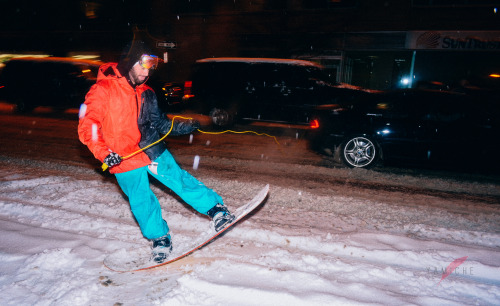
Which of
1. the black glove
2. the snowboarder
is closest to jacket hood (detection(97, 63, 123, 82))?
the snowboarder

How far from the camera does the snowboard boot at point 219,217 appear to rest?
347cm

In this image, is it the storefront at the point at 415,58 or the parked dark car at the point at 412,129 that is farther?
the storefront at the point at 415,58

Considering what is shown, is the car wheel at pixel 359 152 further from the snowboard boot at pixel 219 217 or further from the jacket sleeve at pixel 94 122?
the jacket sleeve at pixel 94 122

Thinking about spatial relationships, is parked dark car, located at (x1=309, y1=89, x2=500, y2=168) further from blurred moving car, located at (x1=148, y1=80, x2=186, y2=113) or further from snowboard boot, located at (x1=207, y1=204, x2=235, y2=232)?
blurred moving car, located at (x1=148, y1=80, x2=186, y2=113)

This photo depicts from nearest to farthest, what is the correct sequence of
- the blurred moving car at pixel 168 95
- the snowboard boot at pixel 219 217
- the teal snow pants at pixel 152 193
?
the teal snow pants at pixel 152 193
the snowboard boot at pixel 219 217
the blurred moving car at pixel 168 95

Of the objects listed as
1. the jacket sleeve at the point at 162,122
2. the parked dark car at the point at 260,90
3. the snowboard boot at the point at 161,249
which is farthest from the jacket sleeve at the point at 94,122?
the parked dark car at the point at 260,90

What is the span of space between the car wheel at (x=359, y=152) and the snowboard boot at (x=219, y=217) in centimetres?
425

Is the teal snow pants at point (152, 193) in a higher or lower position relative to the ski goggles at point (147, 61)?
lower

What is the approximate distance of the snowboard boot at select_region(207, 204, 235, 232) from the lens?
11.4 feet

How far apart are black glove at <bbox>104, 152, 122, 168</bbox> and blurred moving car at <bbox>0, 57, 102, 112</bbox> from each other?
11.9 meters

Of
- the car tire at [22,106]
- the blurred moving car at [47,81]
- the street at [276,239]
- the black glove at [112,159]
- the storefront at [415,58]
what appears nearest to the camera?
the black glove at [112,159]

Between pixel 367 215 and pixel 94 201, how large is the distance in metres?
3.91

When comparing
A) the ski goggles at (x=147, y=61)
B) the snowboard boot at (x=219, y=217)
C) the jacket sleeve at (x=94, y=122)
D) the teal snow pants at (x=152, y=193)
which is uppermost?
the ski goggles at (x=147, y=61)

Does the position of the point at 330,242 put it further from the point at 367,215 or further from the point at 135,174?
the point at 135,174
